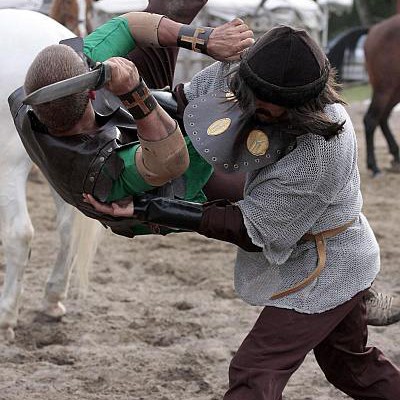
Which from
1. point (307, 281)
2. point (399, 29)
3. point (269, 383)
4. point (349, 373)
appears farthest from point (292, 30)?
point (399, 29)

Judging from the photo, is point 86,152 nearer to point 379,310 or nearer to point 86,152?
point 86,152

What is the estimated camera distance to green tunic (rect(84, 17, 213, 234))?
6.63 ft

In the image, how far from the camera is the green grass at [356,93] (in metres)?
15.6

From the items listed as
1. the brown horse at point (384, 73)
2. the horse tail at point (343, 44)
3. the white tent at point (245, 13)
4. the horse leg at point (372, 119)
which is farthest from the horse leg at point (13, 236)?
the white tent at point (245, 13)

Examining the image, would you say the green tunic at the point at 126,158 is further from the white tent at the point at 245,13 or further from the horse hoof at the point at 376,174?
the white tent at the point at 245,13

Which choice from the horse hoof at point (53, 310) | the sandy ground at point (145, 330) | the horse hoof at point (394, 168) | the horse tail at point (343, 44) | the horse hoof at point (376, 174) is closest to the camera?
the sandy ground at point (145, 330)

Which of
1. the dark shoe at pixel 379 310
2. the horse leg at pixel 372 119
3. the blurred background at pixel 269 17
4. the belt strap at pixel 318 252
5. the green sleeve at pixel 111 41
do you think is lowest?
the blurred background at pixel 269 17

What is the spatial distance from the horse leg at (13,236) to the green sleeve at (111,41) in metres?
1.16

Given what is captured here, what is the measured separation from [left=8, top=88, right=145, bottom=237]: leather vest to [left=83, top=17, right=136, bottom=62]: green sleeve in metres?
0.23

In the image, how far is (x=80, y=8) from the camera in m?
5.83

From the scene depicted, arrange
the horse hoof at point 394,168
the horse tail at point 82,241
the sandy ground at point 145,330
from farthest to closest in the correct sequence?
the horse hoof at point 394,168 < the horse tail at point 82,241 < the sandy ground at point 145,330

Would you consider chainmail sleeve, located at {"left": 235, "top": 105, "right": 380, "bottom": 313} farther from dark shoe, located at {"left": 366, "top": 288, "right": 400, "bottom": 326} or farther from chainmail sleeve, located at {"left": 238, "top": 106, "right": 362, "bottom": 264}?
dark shoe, located at {"left": 366, "top": 288, "right": 400, "bottom": 326}

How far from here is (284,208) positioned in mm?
2049

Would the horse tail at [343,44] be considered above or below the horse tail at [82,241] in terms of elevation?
below
